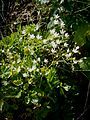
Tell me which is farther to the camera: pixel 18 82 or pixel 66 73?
pixel 66 73

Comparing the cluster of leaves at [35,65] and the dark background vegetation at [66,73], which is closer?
the cluster of leaves at [35,65]

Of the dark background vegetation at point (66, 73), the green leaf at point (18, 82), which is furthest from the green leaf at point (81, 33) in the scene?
the green leaf at point (18, 82)

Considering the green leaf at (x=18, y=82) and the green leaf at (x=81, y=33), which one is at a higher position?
the green leaf at (x=81, y=33)

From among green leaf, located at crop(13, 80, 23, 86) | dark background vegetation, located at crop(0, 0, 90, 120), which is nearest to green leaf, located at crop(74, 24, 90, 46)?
dark background vegetation, located at crop(0, 0, 90, 120)

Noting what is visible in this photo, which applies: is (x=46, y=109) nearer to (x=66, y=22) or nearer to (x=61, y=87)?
(x=61, y=87)

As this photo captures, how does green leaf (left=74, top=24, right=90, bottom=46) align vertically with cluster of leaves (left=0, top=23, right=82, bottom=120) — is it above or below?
Answer: above

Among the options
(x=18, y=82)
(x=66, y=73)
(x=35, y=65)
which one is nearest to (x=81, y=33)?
(x=66, y=73)

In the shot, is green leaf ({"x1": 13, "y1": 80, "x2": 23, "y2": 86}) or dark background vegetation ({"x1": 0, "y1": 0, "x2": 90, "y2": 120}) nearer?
green leaf ({"x1": 13, "y1": 80, "x2": 23, "y2": 86})

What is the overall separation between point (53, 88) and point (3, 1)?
1223 millimetres

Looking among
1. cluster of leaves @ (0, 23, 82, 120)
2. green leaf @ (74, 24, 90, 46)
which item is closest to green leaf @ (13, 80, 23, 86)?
cluster of leaves @ (0, 23, 82, 120)

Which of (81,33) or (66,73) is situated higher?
(81,33)

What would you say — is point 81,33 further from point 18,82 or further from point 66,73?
point 18,82

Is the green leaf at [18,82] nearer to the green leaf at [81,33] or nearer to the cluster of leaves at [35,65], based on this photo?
the cluster of leaves at [35,65]

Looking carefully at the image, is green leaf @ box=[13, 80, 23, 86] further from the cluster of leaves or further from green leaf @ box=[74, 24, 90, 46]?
green leaf @ box=[74, 24, 90, 46]
